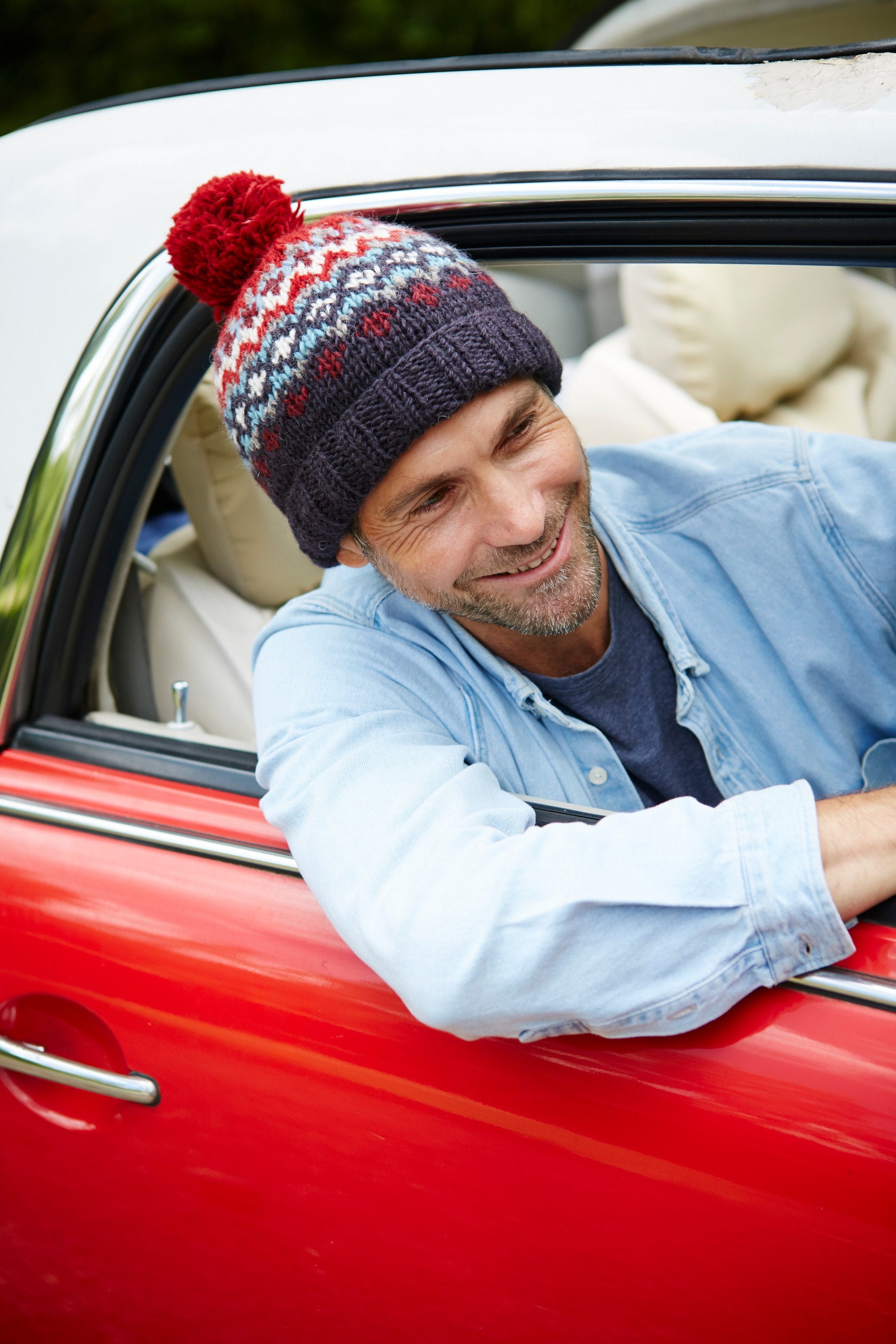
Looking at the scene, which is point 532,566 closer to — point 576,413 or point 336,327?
point 336,327

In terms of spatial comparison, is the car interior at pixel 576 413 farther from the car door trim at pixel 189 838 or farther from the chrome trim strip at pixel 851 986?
the chrome trim strip at pixel 851 986

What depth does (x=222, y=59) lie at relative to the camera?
649 cm

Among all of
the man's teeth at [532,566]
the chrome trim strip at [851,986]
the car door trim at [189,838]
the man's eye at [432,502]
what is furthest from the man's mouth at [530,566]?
the chrome trim strip at [851,986]

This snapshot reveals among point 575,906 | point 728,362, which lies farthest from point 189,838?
point 728,362

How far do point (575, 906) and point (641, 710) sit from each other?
2.02 ft

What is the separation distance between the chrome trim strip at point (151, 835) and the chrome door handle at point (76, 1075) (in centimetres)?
25

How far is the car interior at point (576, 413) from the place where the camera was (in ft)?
6.14

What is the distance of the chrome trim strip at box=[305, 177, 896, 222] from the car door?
292mm

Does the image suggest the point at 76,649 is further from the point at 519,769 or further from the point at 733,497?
the point at 733,497

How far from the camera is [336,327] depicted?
1.30 m

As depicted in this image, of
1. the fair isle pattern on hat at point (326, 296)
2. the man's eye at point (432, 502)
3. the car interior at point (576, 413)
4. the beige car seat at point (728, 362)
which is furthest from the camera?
the beige car seat at point (728, 362)

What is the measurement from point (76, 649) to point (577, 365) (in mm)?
1798

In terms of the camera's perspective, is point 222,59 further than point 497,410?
Yes

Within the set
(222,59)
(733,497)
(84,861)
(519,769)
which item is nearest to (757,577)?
(733,497)
